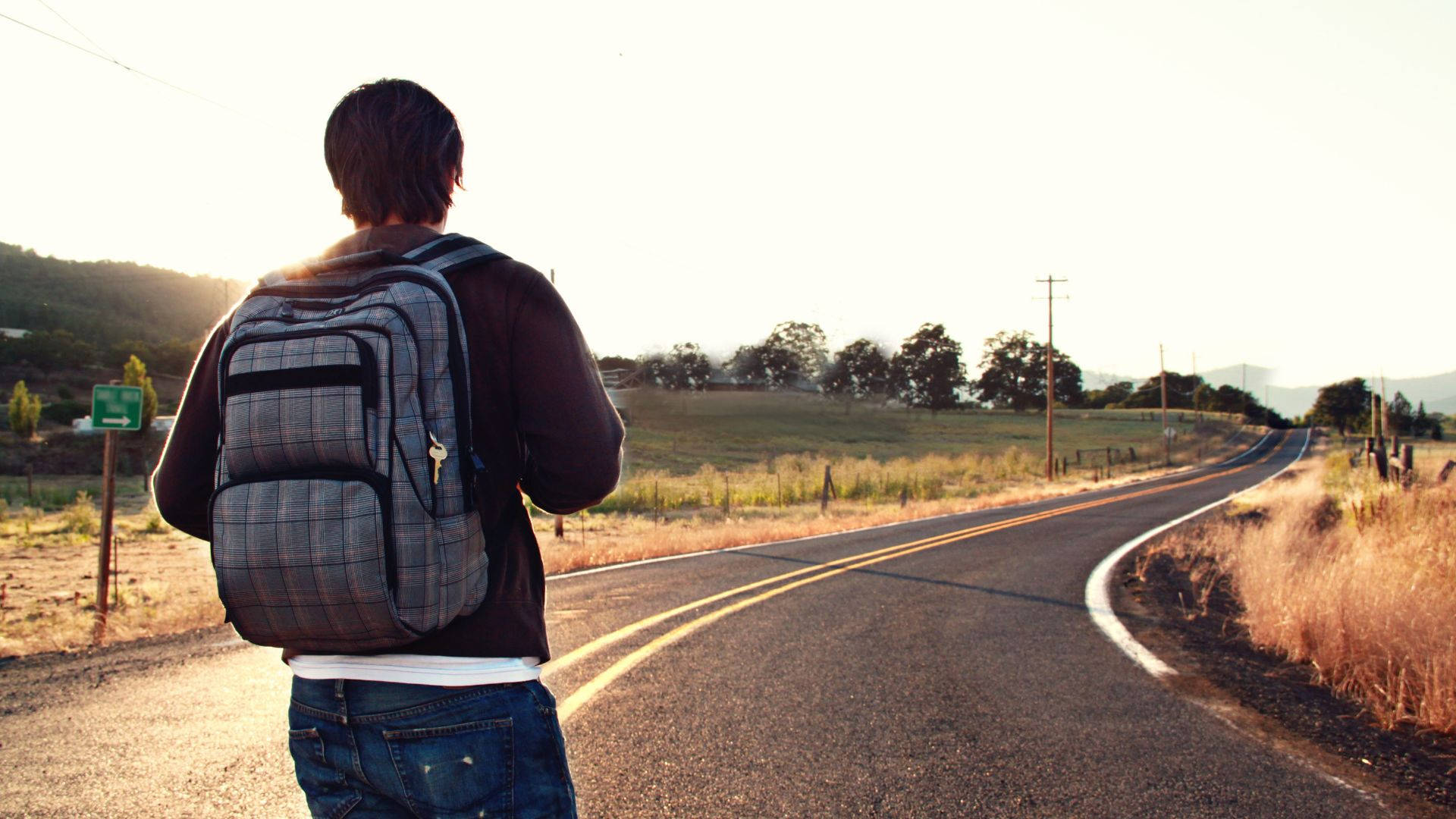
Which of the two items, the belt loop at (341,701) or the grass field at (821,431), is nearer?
the belt loop at (341,701)

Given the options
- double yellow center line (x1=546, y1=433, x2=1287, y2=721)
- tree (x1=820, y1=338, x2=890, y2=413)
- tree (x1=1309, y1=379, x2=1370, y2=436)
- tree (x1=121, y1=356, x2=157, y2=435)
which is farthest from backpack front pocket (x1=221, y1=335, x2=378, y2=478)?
tree (x1=1309, y1=379, x2=1370, y2=436)

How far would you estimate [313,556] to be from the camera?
136 cm

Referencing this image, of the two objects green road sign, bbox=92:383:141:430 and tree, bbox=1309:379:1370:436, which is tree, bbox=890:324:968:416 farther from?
green road sign, bbox=92:383:141:430

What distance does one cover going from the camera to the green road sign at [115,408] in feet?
26.6

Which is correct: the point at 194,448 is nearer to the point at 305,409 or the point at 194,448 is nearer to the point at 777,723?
the point at 305,409

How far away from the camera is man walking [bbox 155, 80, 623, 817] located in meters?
1.48

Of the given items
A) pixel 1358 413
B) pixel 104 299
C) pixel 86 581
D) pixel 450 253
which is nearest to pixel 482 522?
pixel 450 253

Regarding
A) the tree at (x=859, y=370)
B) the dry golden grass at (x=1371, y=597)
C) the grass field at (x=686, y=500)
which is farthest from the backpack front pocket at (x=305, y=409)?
the tree at (x=859, y=370)

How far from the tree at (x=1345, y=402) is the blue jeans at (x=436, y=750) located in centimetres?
12700

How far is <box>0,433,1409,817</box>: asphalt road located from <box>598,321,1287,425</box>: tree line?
2097cm

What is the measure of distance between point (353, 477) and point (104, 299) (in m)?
83.4

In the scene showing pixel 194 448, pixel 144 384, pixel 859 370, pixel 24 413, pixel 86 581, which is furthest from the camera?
pixel 859 370

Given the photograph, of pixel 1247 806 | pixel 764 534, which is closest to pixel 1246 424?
pixel 764 534

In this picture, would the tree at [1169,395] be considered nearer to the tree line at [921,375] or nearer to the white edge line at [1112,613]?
the tree line at [921,375]
